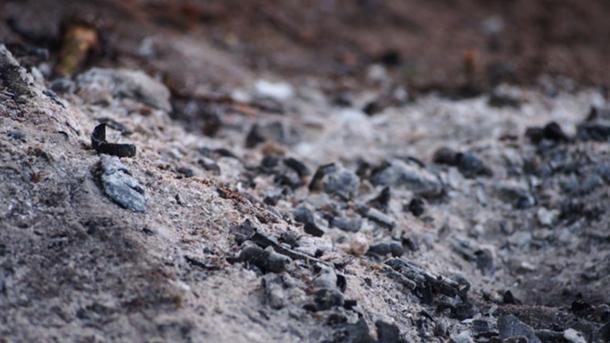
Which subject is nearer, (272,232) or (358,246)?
(272,232)

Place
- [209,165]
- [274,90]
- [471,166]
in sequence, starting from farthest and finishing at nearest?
[274,90] → [471,166] → [209,165]

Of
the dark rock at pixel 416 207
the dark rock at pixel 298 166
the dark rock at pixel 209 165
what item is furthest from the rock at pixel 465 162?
the dark rock at pixel 209 165

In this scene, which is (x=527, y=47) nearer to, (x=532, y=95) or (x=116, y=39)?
(x=532, y=95)

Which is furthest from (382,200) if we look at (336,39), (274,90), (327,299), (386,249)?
(336,39)

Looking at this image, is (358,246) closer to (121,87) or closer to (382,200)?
(382,200)

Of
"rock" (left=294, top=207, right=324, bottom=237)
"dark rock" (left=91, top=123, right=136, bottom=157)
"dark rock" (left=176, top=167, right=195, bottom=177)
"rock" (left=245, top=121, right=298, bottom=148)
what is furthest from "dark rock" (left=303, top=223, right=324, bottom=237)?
"rock" (left=245, top=121, right=298, bottom=148)

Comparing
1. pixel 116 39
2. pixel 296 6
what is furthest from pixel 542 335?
pixel 296 6

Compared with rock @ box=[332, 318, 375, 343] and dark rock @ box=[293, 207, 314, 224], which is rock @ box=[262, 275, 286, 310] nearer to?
rock @ box=[332, 318, 375, 343]
